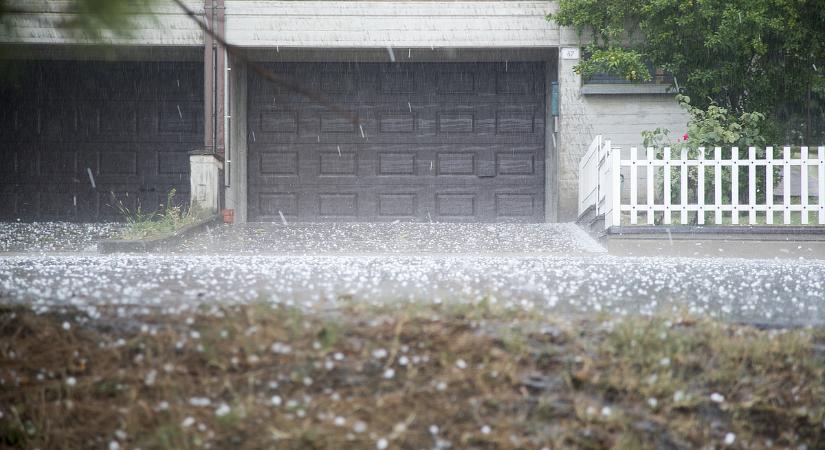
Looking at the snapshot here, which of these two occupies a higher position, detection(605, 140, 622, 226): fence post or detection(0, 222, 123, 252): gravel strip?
detection(605, 140, 622, 226): fence post

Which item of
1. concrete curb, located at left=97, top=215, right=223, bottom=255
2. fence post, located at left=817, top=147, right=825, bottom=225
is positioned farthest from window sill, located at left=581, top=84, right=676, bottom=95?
concrete curb, located at left=97, top=215, right=223, bottom=255

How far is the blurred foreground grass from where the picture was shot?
2.62 m

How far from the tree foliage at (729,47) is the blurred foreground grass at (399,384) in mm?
7719

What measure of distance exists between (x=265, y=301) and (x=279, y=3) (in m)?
9.28

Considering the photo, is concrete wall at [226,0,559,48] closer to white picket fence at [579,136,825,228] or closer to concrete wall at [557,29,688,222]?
concrete wall at [557,29,688,222]

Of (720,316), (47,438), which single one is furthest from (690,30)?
(47,438)

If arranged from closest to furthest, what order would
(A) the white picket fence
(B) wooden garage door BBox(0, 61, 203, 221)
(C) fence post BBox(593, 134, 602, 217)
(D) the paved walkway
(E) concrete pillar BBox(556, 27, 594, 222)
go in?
(A) the white picket fence
(D) the paved walkway
(C) fence post BBox(593, 134, 602, 217)
(E) concrete pillar BBox(556, 27, 594, 222)
(B) wooden garage door BBox(0, 61, 203, 221)

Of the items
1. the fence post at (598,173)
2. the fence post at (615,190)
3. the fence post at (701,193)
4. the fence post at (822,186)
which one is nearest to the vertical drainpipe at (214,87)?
the fence post at (598,173)

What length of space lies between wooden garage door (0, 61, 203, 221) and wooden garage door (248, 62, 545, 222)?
1.21 metres

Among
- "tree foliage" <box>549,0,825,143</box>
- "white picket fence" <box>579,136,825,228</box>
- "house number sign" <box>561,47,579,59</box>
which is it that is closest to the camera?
"white picket fence" <box>579,136,825,228</box>

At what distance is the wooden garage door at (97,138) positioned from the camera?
1270 centimetres

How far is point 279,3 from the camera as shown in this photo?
11750 mm

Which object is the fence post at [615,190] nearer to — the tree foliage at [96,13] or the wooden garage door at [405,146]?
the wooden garage door at [405,146]

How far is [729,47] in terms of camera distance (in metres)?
9.99
